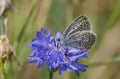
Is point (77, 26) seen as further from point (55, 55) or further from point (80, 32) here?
point (55, 55)

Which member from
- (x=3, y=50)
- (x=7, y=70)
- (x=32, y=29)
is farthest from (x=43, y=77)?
(x=3, y=50)

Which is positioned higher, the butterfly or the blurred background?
the blurred background

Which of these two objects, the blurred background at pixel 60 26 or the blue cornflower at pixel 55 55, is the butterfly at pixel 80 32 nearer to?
the blue cornflower at pixel 55 55

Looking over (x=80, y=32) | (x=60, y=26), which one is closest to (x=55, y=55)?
(x=80, y=32)

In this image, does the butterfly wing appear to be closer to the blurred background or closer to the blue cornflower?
the blue cornflower

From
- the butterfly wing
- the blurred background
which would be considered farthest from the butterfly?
the blurred background

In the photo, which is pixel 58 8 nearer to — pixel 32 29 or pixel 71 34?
pixel 32 29
